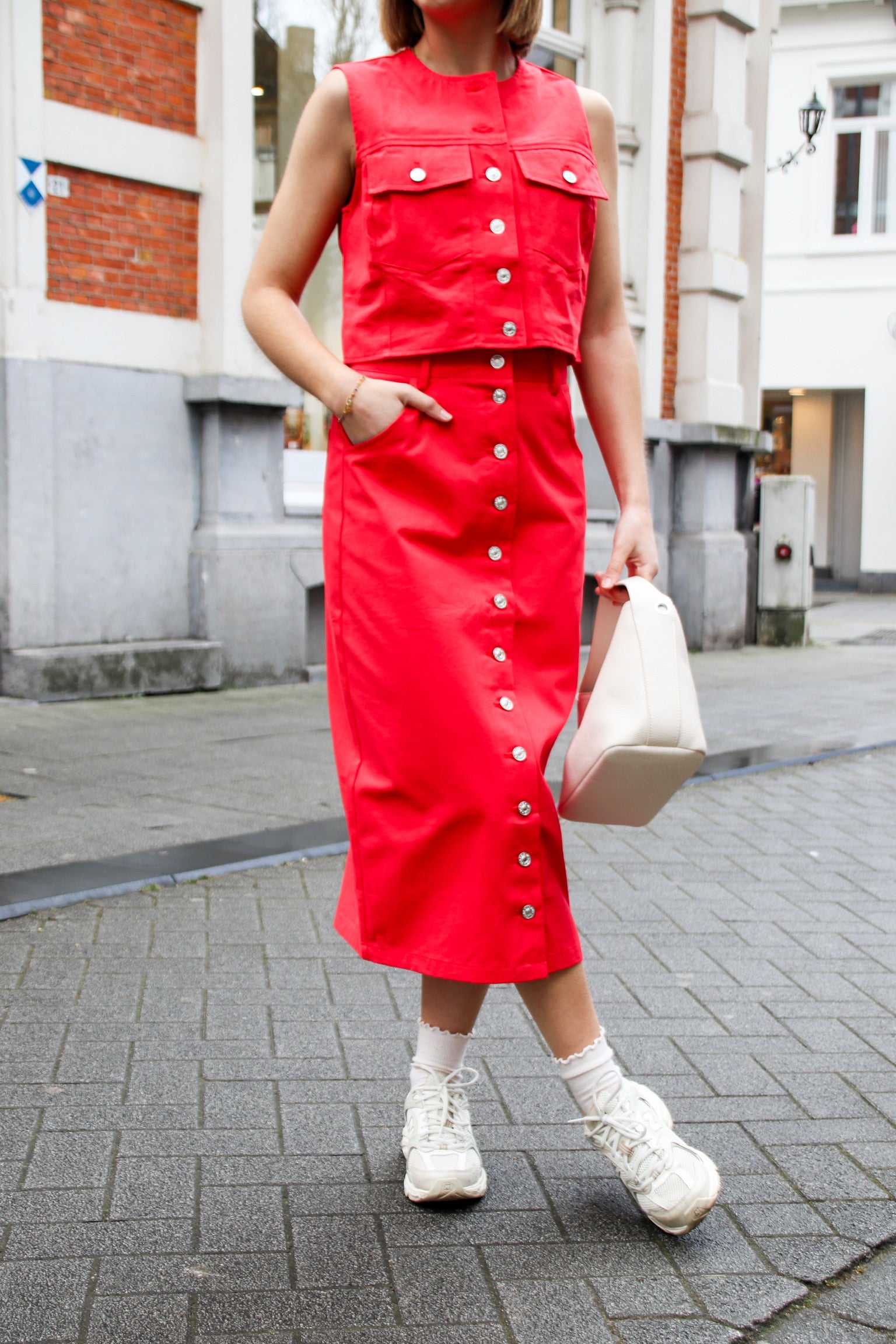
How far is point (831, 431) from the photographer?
25516 mm

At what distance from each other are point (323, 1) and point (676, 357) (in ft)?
14.0

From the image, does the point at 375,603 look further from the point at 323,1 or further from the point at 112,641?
the point at 323,1

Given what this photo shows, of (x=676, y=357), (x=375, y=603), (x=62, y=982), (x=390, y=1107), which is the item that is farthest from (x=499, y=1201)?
(x=676, y=357)

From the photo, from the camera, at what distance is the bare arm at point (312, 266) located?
2.34 m

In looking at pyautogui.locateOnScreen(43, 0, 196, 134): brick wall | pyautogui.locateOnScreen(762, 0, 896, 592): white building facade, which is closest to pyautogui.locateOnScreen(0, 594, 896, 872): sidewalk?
pyautogui.locateOnScreen(43, 0, 196, 134): brick wall

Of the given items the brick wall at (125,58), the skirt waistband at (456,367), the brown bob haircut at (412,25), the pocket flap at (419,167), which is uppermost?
the brick wall at (125,58)

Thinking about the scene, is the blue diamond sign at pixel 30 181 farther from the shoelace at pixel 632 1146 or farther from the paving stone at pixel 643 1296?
the paving stone at pixel 643 1296

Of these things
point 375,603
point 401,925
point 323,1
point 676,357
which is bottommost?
point 401,925

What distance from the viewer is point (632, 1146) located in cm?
243

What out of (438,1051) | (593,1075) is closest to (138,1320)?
(438,1051)

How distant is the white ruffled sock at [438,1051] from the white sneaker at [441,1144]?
0.01 m

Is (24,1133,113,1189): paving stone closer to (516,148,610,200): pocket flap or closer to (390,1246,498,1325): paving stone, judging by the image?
(390,1246,498,1325): paving stone

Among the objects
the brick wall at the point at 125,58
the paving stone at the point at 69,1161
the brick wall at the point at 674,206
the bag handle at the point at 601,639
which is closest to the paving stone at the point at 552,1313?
the paving stone at the point at 69,1161

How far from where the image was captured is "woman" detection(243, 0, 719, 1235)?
234cm
